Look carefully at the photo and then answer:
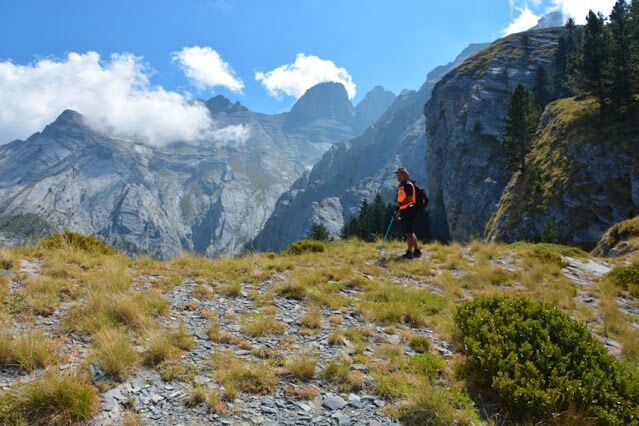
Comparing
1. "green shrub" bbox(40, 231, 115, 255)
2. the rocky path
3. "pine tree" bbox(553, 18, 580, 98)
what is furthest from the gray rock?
"pine tree" bbox(553, 18, 580, 98)

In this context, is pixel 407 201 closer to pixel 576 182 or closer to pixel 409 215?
pixel 409 215

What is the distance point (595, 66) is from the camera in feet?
173

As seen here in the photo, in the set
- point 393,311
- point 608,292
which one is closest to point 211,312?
point 393,311

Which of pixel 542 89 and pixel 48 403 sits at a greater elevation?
pixel 542 89

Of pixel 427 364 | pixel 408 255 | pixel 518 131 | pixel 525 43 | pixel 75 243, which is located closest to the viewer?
pixel 427 364

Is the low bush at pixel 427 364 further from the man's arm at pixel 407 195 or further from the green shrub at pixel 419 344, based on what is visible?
the man's arm at pixel 407 195

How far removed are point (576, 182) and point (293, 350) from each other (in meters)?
50.6

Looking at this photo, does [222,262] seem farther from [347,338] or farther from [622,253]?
[622,253]

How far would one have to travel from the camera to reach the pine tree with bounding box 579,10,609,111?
2028 inches

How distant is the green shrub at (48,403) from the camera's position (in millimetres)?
4996

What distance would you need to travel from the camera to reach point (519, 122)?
61.9 metres

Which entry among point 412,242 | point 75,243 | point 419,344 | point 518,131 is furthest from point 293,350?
point 518,131

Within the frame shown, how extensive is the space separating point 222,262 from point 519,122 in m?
61.2

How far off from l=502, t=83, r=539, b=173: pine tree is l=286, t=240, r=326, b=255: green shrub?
5231 centimetres
